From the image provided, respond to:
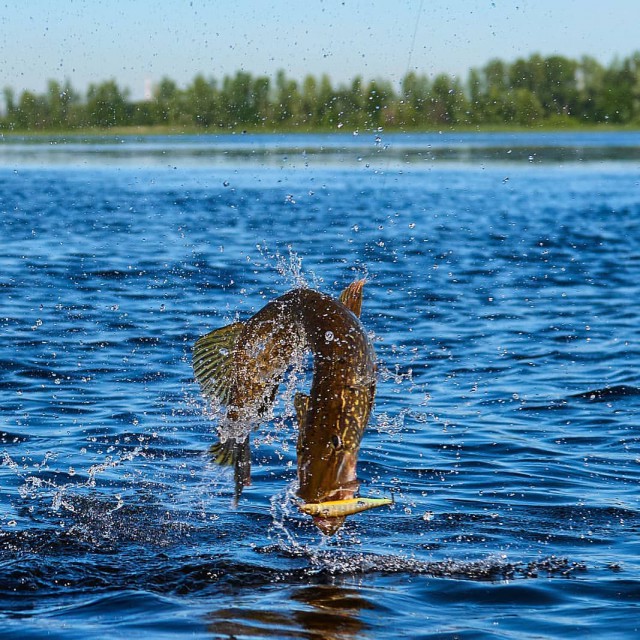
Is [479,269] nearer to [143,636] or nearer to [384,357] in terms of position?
[384,357]

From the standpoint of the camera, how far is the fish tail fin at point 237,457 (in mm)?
6629

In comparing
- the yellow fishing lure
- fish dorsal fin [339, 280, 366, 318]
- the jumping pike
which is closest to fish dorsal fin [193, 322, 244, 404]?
the jumping pike

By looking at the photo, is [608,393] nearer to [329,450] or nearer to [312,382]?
[312,382]

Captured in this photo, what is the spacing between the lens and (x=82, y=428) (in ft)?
38.1

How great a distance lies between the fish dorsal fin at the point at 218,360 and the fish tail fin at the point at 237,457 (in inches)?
12.0

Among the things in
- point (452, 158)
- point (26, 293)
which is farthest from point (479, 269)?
point (452, 158)

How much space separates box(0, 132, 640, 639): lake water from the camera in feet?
23.4

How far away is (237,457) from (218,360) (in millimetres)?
619

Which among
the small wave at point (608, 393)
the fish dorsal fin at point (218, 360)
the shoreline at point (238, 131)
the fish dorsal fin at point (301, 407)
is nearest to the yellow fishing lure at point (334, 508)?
the fish dorsal fin at point (301, 407)

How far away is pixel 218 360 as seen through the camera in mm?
6430

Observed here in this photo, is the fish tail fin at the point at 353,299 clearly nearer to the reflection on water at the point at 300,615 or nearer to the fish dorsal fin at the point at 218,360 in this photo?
the fish dorsal fin at the point at 218,360

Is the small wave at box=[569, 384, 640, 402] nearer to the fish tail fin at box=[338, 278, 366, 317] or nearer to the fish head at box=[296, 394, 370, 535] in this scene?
the fish tail fin at box=[338, 278, 366, 317]

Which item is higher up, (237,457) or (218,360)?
(218,360)

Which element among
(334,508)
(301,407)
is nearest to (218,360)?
(301,407)
